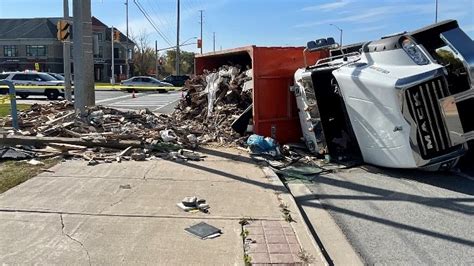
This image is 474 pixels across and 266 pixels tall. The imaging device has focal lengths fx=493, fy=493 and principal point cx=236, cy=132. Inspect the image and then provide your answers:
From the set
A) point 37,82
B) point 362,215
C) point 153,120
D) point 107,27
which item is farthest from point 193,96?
point 107,27

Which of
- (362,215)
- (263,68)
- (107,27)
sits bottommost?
(362,215)

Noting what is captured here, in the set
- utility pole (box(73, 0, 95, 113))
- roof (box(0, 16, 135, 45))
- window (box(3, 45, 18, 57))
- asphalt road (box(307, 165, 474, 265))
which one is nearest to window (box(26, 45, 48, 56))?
roof (box(0, 16, 135, 45))

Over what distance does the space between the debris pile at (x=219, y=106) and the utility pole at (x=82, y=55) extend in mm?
2578

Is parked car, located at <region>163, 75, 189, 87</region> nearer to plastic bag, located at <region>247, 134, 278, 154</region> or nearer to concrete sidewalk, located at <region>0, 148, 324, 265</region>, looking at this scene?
plastic bag, located at <region>247, 134, 278, 154</region>

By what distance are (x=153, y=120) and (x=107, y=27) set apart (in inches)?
3298

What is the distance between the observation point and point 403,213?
20.0 ft

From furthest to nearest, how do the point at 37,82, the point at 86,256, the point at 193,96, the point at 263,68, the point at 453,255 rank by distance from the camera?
the point at 37,82 < the point at 193,96 < the point at 263,68 < the point at 453,255 < the point at 86,256

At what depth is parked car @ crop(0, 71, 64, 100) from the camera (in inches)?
1204

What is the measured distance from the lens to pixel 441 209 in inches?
247

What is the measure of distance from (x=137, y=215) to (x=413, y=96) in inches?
169

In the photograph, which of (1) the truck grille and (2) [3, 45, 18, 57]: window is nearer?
(1) the truck grille

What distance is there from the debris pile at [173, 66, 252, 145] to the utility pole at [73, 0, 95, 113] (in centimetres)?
258

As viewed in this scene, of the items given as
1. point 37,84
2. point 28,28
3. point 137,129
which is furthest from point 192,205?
point 28,28

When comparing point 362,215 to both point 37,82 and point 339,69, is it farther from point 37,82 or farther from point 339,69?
point 37,82
